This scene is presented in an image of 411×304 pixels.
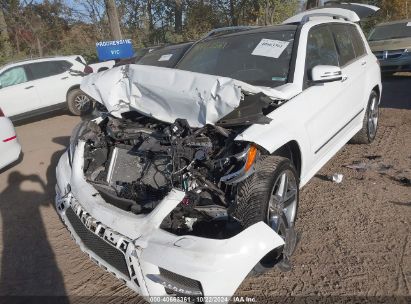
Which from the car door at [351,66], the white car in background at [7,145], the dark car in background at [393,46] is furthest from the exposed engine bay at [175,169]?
the dark car in background at [393,46]

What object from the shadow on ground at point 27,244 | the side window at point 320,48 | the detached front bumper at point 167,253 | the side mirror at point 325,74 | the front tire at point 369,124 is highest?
the side window at point 320,48

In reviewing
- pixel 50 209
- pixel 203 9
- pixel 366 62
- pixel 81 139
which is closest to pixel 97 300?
pixel 81 139

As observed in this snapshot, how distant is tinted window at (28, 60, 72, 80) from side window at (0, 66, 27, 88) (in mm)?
201

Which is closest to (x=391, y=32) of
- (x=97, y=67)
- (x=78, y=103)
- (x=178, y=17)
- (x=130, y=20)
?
(x=97, y=67)

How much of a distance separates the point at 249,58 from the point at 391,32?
9.46 m

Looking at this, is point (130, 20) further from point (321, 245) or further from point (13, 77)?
point (321, 245)

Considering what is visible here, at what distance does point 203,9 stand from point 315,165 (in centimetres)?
1898

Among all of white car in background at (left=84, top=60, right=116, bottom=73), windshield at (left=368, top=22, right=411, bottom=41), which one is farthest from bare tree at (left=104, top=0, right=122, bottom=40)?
windshield at (left=368, top=22, right=411, bottom=41)

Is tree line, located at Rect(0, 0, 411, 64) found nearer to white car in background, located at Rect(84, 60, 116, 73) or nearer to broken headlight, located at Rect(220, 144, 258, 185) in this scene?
white car in background, located at Rect(84, 60, 116, 73)

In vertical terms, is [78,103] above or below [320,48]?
below

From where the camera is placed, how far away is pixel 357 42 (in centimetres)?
503

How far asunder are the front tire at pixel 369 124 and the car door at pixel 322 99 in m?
1.08

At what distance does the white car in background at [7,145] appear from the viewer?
17.7ft

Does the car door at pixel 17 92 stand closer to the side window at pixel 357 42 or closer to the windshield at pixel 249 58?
→ the windshield at pixel 249 58
